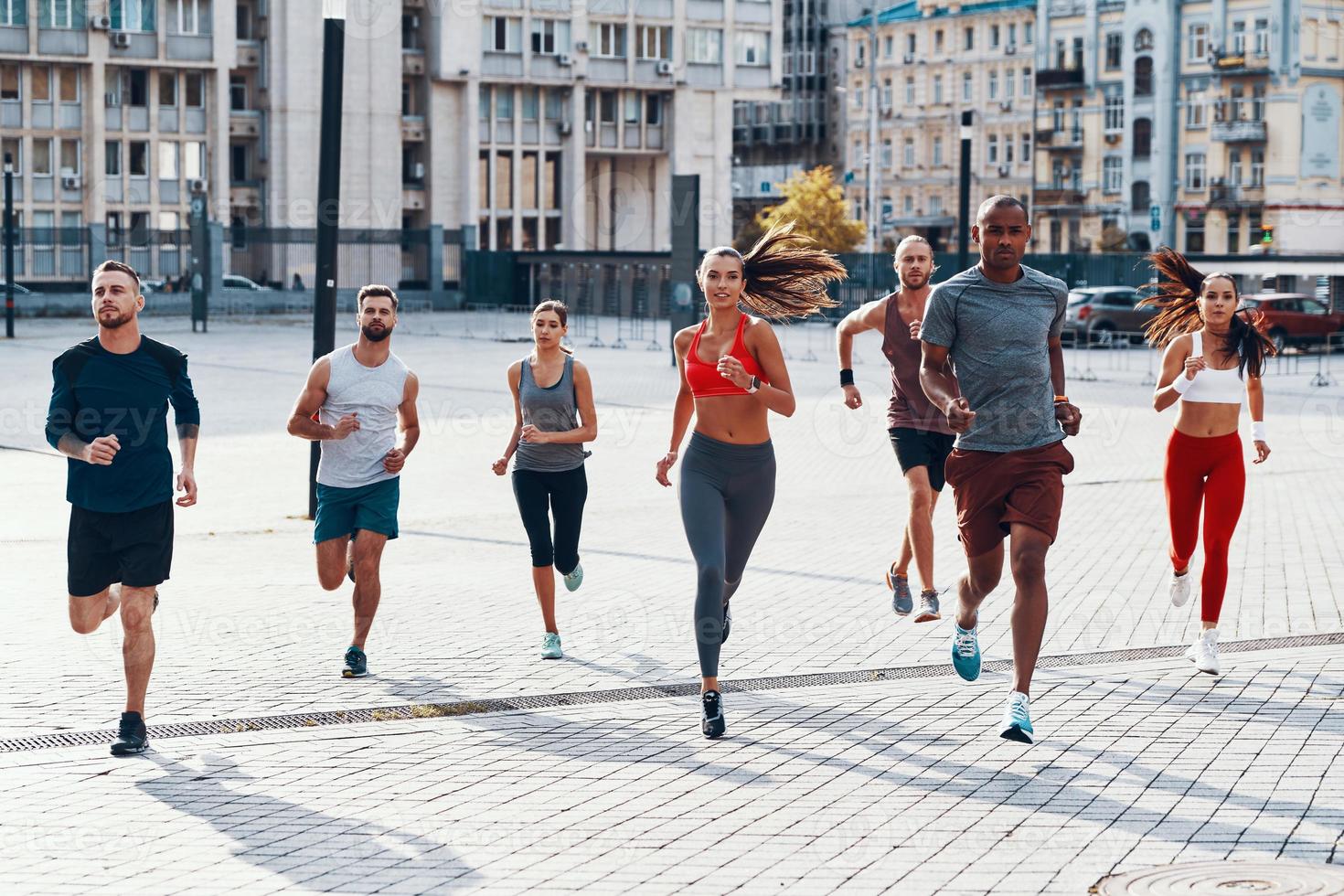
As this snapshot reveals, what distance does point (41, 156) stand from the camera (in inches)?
2712

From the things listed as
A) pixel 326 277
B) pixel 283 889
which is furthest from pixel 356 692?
pixel 326 277

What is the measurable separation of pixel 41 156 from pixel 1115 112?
149 ft

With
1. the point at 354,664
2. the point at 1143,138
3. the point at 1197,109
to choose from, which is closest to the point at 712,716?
the point at 354,664

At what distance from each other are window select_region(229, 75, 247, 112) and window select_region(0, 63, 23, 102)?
8358 millimetres

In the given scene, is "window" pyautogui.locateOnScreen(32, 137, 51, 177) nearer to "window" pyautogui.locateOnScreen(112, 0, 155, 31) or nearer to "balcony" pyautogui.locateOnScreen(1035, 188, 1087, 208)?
"window" pyautogui.locateOnScreen(112, 0, 155, 31)

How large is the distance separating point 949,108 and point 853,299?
48052 millimetres

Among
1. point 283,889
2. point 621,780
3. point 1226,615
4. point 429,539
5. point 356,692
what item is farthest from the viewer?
point 429,539

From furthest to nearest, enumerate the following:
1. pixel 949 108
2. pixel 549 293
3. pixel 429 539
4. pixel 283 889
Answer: pixel 949 108 → pixel 549 293 → pixel 429 539 → pixel 283 889

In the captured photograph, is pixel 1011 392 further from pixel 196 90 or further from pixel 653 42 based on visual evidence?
pixel 653 42

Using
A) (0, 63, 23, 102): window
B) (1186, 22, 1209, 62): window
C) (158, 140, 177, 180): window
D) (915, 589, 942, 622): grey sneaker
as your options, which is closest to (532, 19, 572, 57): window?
(158, 140, 177, 180): window

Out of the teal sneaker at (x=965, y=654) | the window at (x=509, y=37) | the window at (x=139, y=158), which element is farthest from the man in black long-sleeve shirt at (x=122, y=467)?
the window at (x=509, y=37)

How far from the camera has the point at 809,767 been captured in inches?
258

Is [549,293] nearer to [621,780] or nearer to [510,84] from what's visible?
[510,84]

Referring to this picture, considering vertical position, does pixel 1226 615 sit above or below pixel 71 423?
below
